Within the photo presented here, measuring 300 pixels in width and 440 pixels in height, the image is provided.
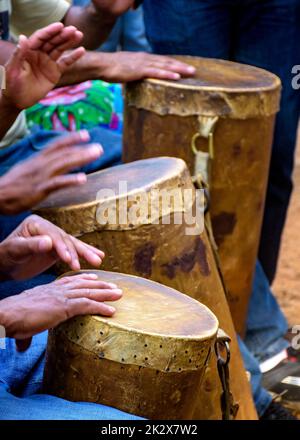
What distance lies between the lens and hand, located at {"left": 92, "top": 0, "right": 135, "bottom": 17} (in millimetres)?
2975

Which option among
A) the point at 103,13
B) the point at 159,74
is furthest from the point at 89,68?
the point at 103,13

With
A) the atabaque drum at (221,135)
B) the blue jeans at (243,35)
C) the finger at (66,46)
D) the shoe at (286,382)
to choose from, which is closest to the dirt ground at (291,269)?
the shoe at (286,382)

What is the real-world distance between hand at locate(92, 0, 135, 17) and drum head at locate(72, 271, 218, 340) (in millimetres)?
1247

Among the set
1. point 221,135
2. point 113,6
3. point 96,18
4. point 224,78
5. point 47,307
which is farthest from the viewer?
point 96,18

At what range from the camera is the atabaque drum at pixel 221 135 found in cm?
261

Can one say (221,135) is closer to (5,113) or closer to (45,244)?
(5,113)

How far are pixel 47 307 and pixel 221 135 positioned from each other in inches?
42.6

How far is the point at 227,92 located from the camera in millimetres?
2592

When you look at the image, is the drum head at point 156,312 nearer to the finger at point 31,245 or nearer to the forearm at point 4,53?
the finger at point 31,245

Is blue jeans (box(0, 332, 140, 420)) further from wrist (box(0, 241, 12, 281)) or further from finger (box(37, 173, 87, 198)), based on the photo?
finger (box(37, 173, 87, 198))

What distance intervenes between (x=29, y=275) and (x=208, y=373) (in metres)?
0.56

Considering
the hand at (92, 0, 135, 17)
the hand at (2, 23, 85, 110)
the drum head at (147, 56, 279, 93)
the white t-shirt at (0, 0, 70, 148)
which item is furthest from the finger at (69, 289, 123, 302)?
the hand at (92, 0, 135, 17)

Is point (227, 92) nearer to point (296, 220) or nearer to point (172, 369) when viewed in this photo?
point (172, 369)

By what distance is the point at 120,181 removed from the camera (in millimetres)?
2268
